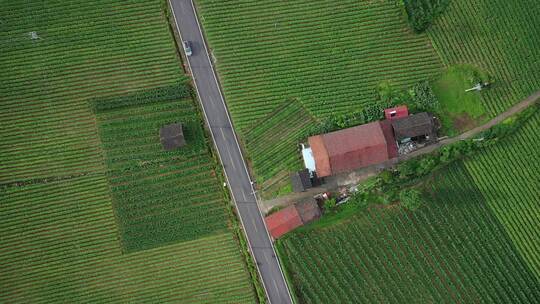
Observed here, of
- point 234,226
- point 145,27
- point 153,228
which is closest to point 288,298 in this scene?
point 234,226

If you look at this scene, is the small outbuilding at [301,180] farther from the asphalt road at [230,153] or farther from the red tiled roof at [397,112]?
the red tiled roof at [397,112]

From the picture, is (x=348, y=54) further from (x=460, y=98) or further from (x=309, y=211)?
(x=309, y=211)

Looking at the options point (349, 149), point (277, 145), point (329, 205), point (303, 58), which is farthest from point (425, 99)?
point (277, 145)

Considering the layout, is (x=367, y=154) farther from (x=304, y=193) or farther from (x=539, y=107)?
(x=539, y=107)

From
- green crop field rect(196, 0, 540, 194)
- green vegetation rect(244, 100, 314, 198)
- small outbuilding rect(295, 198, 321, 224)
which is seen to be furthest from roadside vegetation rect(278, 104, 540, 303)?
green vegetation rect(244, 100, 314, 198)

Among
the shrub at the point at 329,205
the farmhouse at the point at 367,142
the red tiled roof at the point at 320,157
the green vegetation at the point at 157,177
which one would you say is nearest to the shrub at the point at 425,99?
the farmhouse at the point at 367,142
